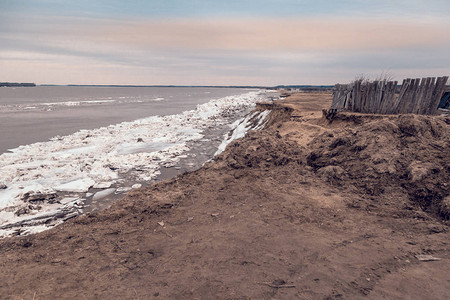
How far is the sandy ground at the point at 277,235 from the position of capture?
2809 mm

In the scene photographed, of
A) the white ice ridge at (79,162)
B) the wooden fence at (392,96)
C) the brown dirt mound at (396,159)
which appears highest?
the wooden fence at (392,96)

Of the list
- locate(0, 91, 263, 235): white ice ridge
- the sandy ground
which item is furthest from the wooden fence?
locate(0, 91, 263, 235): white ice ridge

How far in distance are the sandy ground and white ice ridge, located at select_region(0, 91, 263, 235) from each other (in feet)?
→ 7.85

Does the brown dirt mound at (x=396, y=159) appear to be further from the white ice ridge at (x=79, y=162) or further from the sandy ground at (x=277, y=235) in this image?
the white ice ridge at (x=79, y=162)

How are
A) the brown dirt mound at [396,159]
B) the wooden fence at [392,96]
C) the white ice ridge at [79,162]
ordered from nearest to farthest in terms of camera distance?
the brown dirt mound at [396,159]
the white ice ridge at [79,162]
the wooden fence at [392,96]

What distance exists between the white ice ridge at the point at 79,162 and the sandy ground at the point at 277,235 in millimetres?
2393

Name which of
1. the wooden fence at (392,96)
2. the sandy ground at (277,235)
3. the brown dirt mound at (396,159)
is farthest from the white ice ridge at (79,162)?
the wooden fence at (392,96)

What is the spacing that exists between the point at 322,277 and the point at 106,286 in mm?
2414

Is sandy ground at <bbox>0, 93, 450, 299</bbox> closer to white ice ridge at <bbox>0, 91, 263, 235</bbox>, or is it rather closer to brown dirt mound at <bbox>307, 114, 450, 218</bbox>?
brown dirt mound at <bbox>307, 114, 450, 218</bbox>

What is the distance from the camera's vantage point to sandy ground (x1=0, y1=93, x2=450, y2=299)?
2809mm

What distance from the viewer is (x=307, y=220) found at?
4.12m

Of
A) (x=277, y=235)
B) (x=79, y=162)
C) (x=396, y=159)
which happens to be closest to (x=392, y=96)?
(x=396, y=159)

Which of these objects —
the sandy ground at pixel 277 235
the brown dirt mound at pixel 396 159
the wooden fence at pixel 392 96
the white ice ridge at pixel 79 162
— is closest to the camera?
the sandy ground at pixel 277 235

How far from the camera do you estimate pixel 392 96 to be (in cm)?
964
